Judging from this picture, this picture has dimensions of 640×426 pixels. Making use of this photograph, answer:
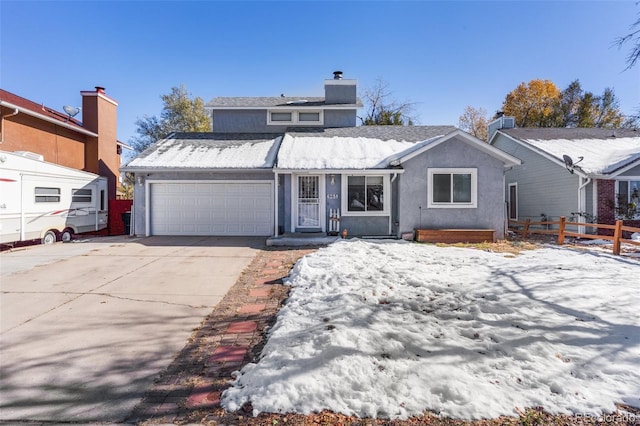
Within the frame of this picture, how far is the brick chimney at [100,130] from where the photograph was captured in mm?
16594

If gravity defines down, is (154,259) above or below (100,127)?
below

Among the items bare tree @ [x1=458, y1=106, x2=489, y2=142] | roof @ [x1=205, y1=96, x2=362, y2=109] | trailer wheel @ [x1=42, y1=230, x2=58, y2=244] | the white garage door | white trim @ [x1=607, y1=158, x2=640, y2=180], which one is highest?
bare tree @ [x1=458, y1=106, x2=489, y2=142]

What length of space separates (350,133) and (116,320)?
42.0 feet

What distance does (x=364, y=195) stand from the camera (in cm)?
1188

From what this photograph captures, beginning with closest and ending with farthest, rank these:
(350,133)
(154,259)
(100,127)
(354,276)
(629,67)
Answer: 1. (629,67)
2. (354,276)
3. (154,259)
4. (350,133)
5. (100,127)

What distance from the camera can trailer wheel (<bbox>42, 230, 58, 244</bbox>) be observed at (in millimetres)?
11664

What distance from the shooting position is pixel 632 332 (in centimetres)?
399

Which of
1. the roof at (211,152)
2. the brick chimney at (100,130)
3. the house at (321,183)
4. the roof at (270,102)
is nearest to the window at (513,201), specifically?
the house at (321,183)

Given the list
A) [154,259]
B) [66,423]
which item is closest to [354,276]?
[66,423]

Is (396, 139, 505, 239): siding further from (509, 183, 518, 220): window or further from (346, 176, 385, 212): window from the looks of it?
(509, 183, 518, 220): window

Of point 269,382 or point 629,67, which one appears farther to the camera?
point 629,67

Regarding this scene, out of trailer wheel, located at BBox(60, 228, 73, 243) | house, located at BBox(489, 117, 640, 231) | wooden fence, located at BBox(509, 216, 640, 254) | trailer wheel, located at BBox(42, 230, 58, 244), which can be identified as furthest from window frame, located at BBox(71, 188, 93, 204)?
house, located at BBox(489, 117, 640, 231)

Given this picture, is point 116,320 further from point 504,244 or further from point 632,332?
point 504,244

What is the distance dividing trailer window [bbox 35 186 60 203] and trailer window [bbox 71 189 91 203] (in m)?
0.74
